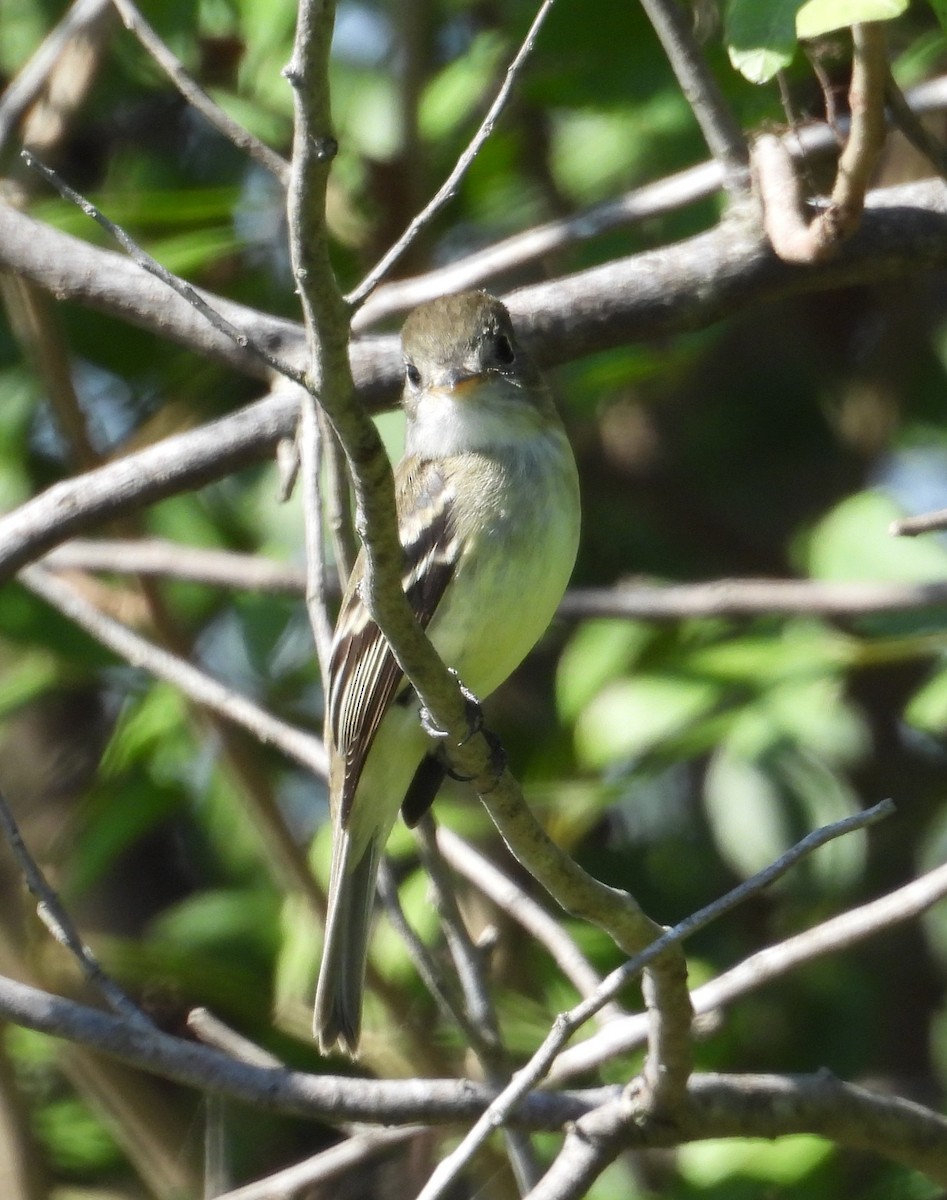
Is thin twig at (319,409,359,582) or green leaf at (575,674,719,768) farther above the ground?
thin twig at (319,409,359,582)

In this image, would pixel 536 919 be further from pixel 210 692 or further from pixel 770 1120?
pixel 210 692

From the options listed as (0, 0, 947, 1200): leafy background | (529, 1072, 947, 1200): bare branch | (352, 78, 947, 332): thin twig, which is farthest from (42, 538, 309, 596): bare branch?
(529, 1072, 947, 1200): bare branch

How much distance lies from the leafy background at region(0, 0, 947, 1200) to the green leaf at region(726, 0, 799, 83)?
102 cm

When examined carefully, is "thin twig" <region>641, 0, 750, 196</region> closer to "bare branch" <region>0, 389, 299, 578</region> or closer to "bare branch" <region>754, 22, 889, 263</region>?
"bare branch" <region>754, 22, 889, 263</region>

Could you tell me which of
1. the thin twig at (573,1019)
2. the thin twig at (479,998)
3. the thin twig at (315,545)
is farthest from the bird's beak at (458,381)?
the thin twig at (573,1019)

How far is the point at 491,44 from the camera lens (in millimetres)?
4273

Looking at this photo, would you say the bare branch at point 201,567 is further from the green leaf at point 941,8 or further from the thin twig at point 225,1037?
the green leaf at point 941,8

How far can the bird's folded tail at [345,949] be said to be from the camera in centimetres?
318

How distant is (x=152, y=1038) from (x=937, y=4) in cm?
188

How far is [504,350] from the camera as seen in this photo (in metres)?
3.63

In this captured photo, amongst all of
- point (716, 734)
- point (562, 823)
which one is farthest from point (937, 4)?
point (562, 823)

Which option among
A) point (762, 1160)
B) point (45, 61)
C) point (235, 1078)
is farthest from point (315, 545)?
point (45, 61)

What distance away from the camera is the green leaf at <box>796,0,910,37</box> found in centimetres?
223

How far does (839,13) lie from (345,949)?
1.93 metres
